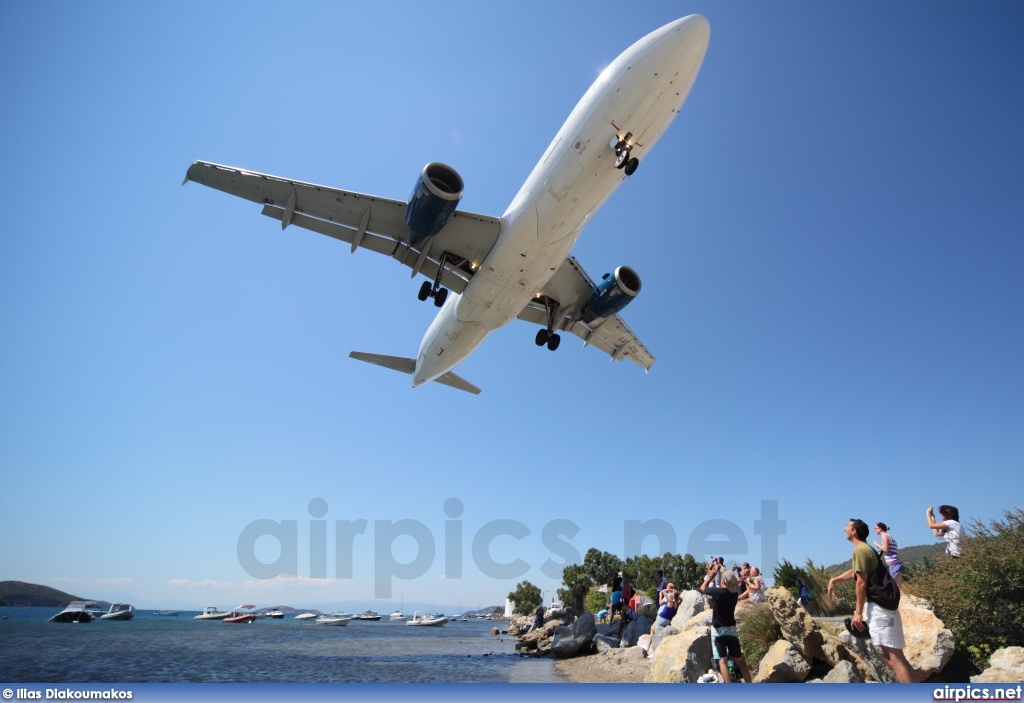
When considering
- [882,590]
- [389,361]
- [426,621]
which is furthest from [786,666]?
[426,621]

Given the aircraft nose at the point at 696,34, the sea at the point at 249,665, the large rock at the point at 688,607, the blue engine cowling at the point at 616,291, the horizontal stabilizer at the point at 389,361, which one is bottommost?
the sea at the point at 249,665

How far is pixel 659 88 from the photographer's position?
13477 mm

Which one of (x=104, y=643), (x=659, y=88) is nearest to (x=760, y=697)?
(x=659, y=88)

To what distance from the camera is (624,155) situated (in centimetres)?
1430

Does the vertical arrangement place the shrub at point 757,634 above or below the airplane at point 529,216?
below

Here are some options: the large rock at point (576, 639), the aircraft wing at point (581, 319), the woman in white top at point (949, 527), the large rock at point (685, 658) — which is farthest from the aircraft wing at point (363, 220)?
the large rock at point (576, 639)

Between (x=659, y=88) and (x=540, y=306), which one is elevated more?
(x=659, y=88)

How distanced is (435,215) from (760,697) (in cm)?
1558

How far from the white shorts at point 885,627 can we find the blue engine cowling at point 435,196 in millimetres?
14566

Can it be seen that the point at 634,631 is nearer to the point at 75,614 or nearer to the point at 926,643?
the point at 926,643

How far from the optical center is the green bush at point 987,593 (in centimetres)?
823

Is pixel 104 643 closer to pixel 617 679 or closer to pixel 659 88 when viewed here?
pixel 617 679

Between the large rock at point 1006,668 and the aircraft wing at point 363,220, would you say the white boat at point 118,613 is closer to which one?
the aircraft wing at point 363,220

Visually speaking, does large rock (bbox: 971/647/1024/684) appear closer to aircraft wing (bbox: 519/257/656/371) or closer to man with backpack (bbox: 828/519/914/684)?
man with backpack (bbox: 828/519/914/684)
